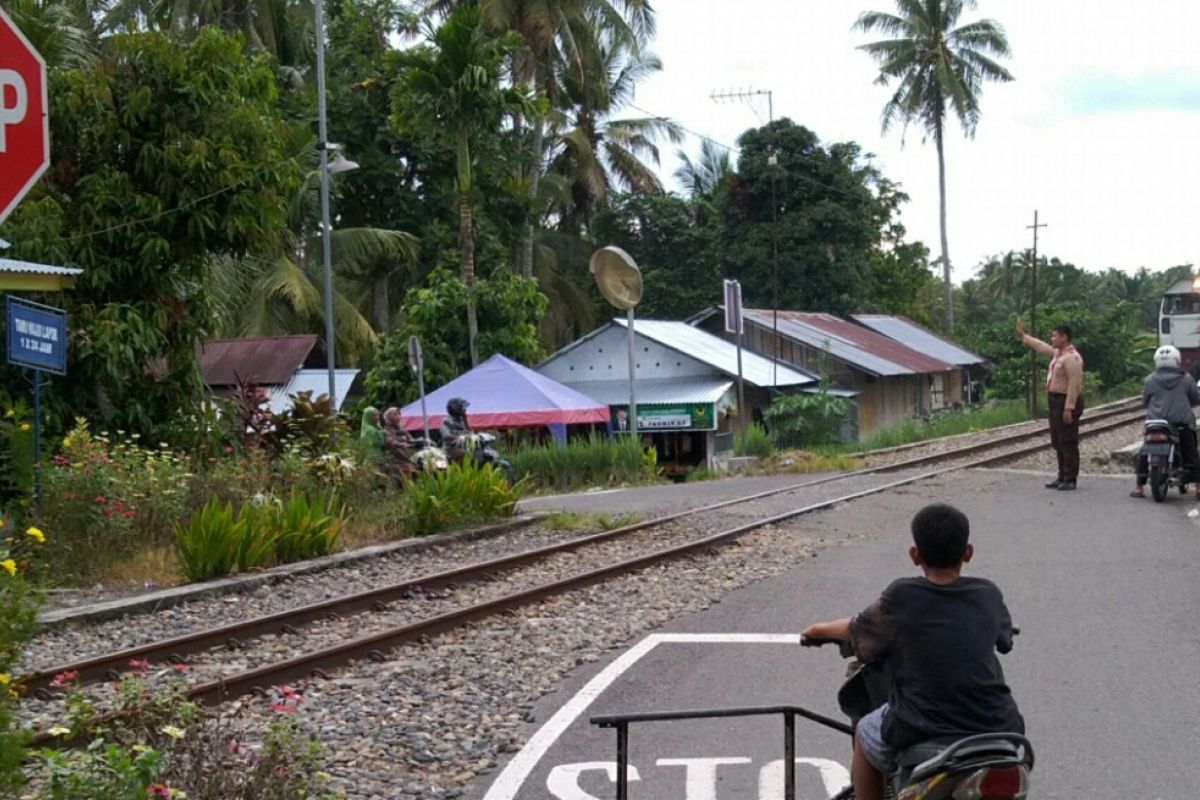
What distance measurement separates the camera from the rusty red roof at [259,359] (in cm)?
3131

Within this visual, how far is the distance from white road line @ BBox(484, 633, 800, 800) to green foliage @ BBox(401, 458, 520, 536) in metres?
6.14

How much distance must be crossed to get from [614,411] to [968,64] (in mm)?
28203

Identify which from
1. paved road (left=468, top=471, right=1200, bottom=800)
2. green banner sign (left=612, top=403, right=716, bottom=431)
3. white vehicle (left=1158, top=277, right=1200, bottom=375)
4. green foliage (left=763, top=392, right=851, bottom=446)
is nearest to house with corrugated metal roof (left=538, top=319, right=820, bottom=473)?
green banner sign (left=612, top=403, right=716, bottom=431)

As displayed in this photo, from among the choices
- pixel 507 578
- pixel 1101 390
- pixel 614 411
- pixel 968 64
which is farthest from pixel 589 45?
pixel 507 578

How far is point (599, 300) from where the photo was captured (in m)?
48.3

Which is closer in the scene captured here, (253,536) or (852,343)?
(253,536)

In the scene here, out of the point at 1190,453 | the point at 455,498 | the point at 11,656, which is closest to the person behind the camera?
the point at 11,656

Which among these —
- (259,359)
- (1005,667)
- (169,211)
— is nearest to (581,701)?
(1005,667)

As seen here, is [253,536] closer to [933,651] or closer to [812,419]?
[933,651]

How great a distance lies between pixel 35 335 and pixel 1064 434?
11.6 metres

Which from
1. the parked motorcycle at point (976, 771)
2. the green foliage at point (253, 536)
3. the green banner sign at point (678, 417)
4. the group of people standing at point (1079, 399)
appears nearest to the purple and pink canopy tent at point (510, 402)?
the green banner sign at point (678, 417)

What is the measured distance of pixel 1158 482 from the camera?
1507cm

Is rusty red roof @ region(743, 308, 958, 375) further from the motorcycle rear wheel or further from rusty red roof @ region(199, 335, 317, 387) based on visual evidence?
the motorcycle rear wheel

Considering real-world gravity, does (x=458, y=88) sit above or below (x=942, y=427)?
above
